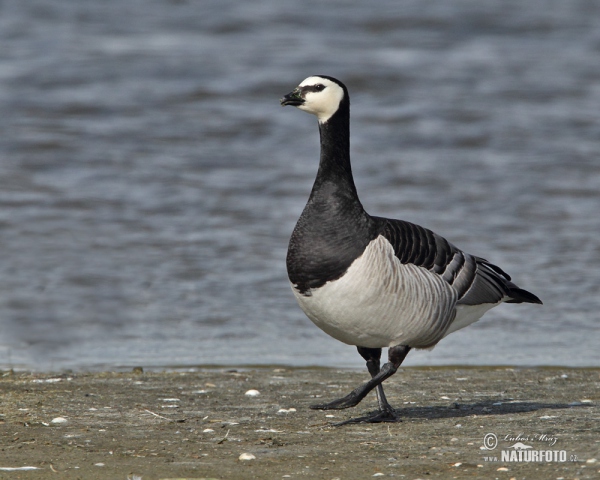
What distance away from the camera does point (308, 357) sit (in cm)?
787

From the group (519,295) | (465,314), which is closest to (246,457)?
(465,314)

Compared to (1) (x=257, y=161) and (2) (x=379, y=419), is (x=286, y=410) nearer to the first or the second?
(2) (x=379, y=419)

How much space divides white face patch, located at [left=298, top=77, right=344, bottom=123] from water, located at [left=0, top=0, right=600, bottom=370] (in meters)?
2.56

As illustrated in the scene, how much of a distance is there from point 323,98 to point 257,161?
820 centimetres

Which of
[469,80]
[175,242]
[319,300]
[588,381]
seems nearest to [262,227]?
[175,242]

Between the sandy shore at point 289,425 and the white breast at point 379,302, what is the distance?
0.54m

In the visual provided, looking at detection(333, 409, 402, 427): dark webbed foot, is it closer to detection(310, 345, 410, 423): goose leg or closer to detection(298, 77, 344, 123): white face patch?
detection(310, 345, 410, 423): goose leg

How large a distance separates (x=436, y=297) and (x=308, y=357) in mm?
2444

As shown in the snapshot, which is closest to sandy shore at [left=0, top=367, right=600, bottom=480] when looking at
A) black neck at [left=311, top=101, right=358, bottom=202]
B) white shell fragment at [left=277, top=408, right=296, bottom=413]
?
white shell fragment at [left=277, top=408, right=296, bottom=413]

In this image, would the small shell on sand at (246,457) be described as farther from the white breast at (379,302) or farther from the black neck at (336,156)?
the black neck at (336,156)

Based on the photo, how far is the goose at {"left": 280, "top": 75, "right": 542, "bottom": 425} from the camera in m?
5.35

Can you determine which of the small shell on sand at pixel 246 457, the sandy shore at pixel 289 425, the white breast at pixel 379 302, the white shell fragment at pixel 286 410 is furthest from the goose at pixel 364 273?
the small shell on sand at pixel 246 457

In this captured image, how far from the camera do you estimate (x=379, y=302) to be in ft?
17.5

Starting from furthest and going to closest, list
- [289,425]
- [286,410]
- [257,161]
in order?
1. [257,161]
2. [286,410]
3. [289,425]
